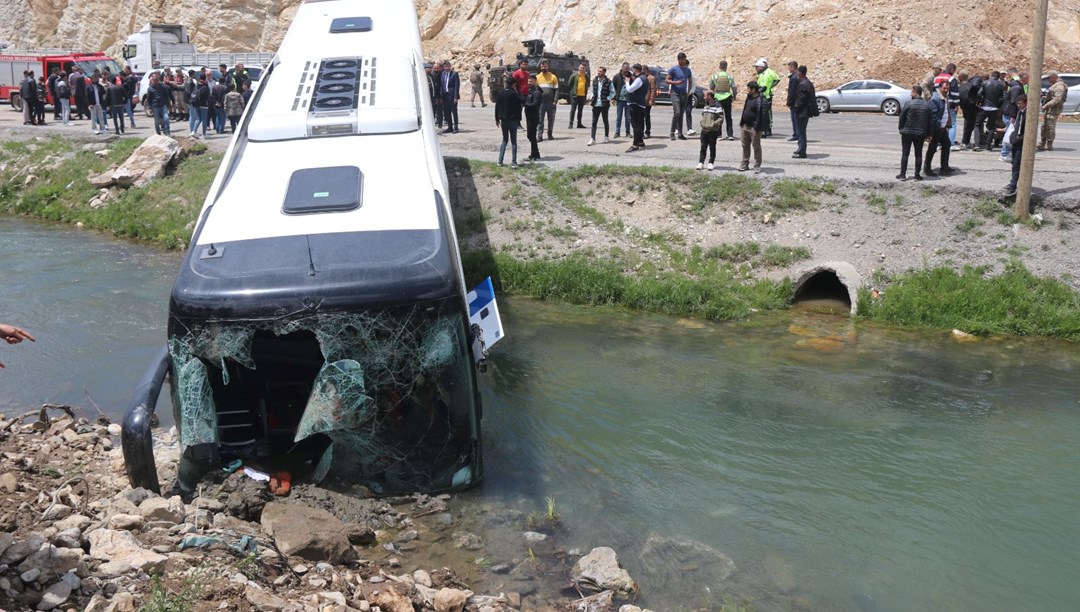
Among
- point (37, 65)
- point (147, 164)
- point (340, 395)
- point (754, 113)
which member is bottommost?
point (340, 395)

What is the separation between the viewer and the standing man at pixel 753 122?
52.3 ft

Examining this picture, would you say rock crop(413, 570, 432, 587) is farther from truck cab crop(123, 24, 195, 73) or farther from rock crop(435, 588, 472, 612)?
truck cab crop(123, 24, 195, 73)

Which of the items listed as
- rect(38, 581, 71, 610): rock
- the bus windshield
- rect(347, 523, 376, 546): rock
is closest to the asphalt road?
rect(347, 523, 376, 546): rock

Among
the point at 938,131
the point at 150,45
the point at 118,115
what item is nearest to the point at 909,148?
the point at 938,131

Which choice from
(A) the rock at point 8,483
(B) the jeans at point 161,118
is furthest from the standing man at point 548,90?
(A) the rock at point 8,483

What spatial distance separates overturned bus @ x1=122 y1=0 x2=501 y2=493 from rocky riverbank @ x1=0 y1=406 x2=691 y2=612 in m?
0.36

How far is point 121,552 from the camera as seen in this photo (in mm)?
5984

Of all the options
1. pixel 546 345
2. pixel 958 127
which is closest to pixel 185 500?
pixel 546 345

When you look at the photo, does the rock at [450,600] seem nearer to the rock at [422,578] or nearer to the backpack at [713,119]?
the rock at [422,578]

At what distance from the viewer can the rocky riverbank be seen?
5.61 metres

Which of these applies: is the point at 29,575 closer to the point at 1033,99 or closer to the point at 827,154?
the point at 1033,99

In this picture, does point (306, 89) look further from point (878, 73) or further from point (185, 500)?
point (878, 73)

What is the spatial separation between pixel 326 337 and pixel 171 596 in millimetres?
2207

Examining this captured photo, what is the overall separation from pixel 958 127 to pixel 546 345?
14278 mm
